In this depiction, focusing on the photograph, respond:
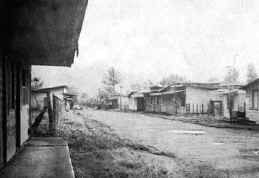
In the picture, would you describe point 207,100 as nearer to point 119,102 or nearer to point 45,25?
point 119,102

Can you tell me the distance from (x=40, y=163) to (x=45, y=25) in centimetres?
295

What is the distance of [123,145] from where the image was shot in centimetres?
1193

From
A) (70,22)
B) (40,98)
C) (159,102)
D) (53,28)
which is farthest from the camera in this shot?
(159,102)

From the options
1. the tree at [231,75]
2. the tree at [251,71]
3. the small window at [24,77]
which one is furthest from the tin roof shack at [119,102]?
the small window at [24,77]

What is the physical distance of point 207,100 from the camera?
38.2 metres

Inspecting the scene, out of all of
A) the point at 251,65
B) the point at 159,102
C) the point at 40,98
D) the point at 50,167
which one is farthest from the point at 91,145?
the point at 251,65

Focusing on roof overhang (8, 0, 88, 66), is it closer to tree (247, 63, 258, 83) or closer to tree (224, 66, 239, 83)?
tree (224, 66, 239, 83)

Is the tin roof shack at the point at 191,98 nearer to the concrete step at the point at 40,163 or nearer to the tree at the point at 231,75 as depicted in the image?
the tree at the point at 231,75

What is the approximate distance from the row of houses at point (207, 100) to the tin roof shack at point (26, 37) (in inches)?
695

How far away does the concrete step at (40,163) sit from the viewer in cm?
546

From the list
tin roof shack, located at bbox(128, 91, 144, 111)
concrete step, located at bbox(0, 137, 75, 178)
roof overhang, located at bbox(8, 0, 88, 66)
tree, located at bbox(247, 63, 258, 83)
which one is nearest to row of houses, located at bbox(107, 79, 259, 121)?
tin roof shack, located at bbox(128, 91, 144, 111)

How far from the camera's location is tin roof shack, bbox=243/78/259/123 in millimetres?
21922

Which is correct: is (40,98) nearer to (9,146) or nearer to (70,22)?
(9,146)

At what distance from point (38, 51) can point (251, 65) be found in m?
69.8
